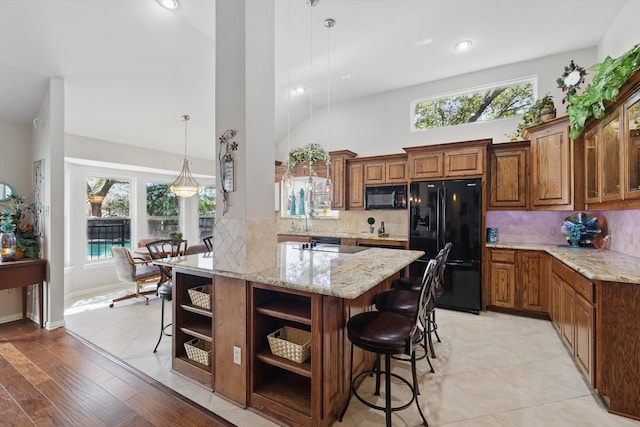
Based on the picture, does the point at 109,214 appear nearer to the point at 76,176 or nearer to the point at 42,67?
the point at 76,176

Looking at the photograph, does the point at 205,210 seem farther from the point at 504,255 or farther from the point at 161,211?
the point at 504,255

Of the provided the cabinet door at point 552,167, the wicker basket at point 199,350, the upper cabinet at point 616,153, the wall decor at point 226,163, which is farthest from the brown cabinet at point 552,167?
the wicker basket at point 199,350

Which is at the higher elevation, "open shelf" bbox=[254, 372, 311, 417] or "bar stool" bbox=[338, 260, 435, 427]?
"bar stool" bbox=[338, 260, 435, 427]

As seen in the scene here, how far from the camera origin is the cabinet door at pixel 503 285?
12.5 ft

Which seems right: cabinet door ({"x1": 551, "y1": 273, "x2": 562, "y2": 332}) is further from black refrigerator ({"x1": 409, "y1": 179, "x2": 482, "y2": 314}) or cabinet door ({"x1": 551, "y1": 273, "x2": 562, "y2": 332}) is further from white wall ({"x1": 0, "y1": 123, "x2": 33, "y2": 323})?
white wall ({"x1": 0, "y1": 123, "x2": 33, "y2": 323})

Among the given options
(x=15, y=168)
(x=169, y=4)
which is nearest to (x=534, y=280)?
(x=169, y=4)

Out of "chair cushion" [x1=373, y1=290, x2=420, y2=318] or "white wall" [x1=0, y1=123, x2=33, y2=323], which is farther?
"white wall" [x1=0, y1=123, x2=33, y2=323]

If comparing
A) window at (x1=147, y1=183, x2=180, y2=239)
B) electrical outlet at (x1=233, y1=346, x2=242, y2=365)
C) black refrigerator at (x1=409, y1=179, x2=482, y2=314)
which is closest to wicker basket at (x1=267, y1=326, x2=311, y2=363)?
electrical outlet at (x1=233, y1=346, x2=242, y2=365)

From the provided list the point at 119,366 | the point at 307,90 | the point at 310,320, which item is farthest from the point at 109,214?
the point at 310,320

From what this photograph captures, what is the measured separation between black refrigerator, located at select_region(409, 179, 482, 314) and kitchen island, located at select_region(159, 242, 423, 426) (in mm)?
1816

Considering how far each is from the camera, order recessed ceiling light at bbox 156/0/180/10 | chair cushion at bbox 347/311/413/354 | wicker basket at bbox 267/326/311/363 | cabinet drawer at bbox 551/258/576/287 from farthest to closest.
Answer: recessed ceiling light at bbox 156/0/180/10, cabinet drawer at bbox 551/258/576/287, wicker basket at bbox 267/326/311/363, chair cushion at bbox 347/311/413/354

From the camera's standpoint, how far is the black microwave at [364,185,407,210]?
15.5 feet

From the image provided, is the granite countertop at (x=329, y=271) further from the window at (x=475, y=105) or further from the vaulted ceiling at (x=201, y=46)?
the window at (x=475, y=105)

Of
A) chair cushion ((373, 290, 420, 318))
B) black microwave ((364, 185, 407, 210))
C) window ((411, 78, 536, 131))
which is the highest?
window ((411, 78, 536, 131))
